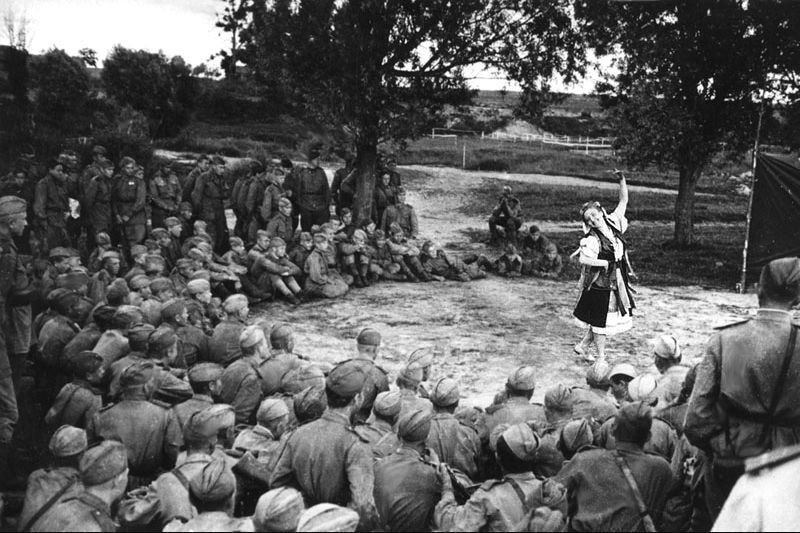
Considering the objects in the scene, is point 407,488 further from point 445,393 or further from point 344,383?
point 445,393

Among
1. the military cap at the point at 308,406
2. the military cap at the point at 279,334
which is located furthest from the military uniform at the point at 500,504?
the military cap at the point at 279,334

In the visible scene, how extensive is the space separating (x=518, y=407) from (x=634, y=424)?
1526mm

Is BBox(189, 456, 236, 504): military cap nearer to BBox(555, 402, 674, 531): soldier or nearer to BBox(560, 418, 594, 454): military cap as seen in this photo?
BBox(555, 402, 674, 531): soldier

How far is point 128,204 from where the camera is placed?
12734 millimetres

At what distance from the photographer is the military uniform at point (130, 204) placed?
12672 millimetres

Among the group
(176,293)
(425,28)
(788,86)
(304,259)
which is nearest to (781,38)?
(788,86)

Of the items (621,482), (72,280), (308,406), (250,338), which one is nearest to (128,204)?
(72,280)

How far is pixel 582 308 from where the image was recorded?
30.8 feet

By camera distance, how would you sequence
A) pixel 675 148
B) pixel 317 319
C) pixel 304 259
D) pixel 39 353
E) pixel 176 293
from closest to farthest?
pixel 39 353, pixel 176 293, pixel 317 319, pixel 304 259, pixel 675 148

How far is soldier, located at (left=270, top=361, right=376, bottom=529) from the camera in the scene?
14.4 ft

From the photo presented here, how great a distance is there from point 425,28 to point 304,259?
546 centimetres

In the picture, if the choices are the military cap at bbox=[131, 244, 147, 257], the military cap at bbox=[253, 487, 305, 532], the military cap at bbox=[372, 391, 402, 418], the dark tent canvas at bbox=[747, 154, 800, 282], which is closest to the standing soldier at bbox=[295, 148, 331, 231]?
the military cap at bbox=[131, 244, 147, 257]

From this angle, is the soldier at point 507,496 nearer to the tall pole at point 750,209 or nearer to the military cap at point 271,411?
the military cap at point 271,411

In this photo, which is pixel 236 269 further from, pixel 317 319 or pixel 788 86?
pixel 788 86
